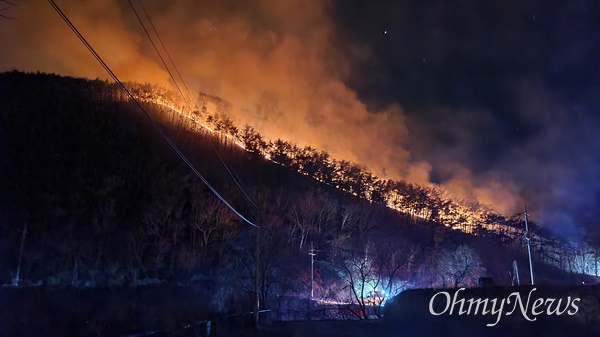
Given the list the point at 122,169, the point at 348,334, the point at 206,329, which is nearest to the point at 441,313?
the point at 348,334

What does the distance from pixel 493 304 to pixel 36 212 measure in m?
56.3

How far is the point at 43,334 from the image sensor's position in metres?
27.4

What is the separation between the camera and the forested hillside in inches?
2050

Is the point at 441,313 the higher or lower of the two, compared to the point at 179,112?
lower

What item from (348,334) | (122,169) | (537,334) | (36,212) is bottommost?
(348,334)

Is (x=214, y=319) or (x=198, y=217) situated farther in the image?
(x=198, y=217)

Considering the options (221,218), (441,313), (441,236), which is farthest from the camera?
(441,236)

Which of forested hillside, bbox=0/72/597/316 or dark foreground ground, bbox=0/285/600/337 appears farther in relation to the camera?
forested hillside, bbox=0/72/597/316

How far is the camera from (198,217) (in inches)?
2539

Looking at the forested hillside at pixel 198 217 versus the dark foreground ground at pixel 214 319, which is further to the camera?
the forested hillside at pixel 198 217

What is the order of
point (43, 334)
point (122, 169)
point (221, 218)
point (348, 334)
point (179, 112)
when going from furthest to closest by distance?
point (179, 112)
point (122, 169)
point (221, 218)
point (43, 334)
point (348, 334)

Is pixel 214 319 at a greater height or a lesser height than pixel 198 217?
lesser

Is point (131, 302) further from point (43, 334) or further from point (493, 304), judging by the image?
point (493, 304)

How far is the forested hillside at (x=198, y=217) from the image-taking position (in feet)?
171
